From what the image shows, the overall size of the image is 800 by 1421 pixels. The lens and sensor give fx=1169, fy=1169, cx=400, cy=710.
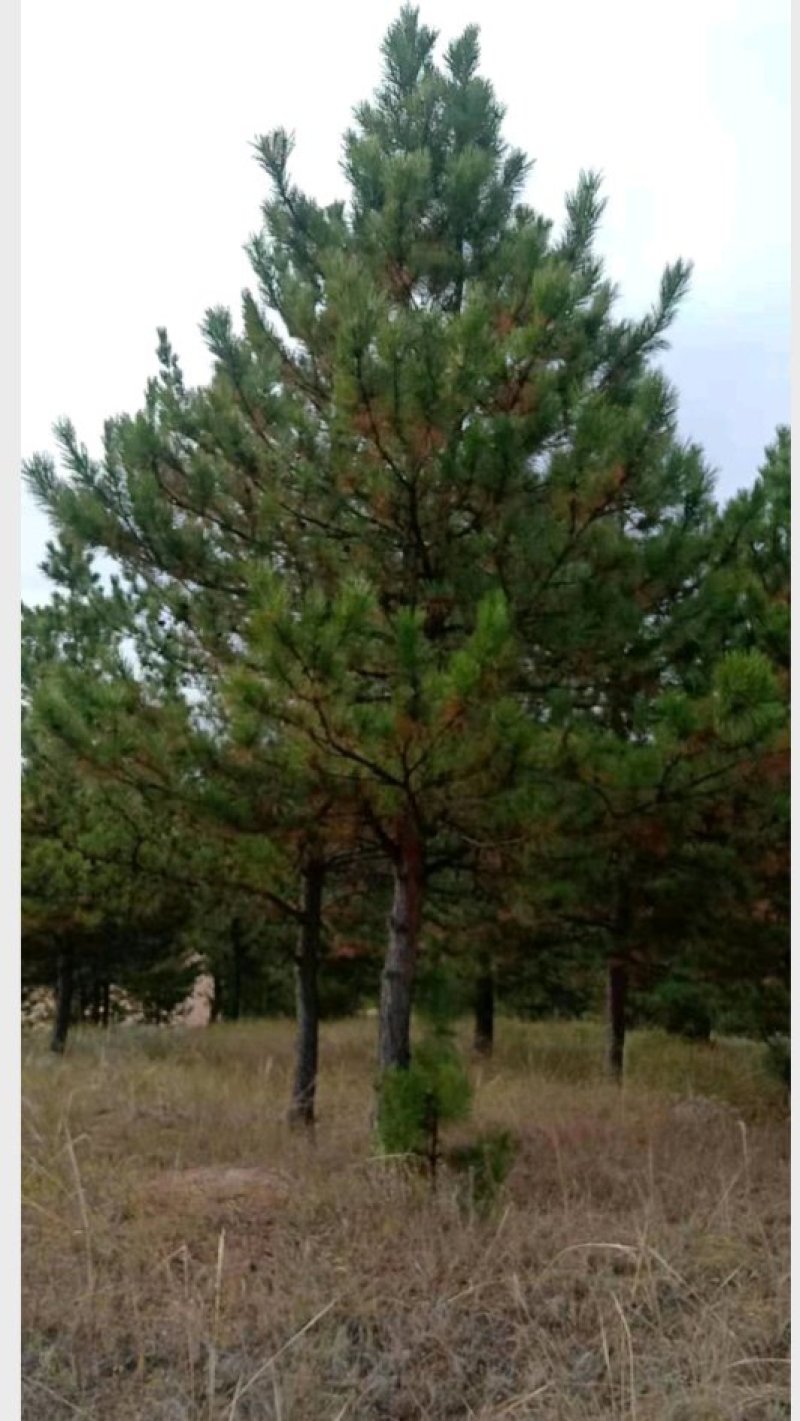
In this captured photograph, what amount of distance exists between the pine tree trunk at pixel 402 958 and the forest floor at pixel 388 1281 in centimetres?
51

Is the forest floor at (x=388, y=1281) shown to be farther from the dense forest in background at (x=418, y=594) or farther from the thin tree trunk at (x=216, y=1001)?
the thin tree trunk at (x=216, y=1001)

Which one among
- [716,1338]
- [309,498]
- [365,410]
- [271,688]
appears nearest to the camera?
[716,1338]

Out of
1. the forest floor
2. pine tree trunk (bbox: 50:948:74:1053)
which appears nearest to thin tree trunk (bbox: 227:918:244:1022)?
pine tree trunk (bbox: 50:948:74:1053)

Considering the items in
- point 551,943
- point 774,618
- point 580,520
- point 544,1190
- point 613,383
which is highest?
point 613,383

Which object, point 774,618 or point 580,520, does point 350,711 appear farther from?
point 774,618

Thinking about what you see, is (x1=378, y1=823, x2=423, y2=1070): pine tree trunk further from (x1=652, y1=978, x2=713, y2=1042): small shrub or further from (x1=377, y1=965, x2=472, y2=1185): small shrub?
(x1=652, y1=978, x2=713, y2=1042): small shrub

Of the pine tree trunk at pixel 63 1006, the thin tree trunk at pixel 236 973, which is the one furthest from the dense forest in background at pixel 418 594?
the thin tree trunk at pixel 236 973

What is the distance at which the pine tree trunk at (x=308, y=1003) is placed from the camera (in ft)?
20.2

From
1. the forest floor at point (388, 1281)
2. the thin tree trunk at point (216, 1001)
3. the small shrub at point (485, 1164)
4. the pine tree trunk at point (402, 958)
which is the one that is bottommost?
the thin tree trunk at point (216, 1001)

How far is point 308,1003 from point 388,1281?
118 inches

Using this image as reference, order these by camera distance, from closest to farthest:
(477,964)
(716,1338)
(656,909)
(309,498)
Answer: (716,1338)
(309,498)
(656,909)
(477,964)

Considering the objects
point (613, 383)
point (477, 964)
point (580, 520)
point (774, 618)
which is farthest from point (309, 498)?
point (477, 964)

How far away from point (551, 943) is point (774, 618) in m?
3.44

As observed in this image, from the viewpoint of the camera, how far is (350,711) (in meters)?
3.87
